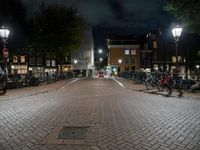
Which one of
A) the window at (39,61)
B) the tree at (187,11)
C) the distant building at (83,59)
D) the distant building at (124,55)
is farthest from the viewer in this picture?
the distant building at (124,55)

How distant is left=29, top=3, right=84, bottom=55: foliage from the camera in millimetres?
46531

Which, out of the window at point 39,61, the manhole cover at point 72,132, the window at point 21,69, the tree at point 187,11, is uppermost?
the tree at point 187,11

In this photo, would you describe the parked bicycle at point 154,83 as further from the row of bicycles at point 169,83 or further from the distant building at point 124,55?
the distant building at point 124,55

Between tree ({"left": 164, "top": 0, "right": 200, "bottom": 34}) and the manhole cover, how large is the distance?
13294 millimetres

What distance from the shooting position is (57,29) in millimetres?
47312

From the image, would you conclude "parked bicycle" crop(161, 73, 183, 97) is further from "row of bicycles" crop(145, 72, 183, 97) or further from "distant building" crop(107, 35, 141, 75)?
"distant building" crop(107, 35, 141, 75)

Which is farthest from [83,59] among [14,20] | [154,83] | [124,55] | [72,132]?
[72,132]

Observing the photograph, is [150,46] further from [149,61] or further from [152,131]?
[152,131]

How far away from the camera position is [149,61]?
8388 cm

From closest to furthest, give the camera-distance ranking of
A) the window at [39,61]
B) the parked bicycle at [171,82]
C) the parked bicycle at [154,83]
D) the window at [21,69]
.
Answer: the parked bicycle at [171,82] < the parked bicycle at [154,83] < the window at [21,69] < the window at [39,61]

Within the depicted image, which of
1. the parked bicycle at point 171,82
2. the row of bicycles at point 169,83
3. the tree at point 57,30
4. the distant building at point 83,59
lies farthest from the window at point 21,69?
the parked bicycle at point 171,82

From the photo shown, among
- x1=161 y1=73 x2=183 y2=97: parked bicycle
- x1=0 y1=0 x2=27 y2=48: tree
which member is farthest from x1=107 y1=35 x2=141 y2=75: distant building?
x1=161 y1=73 x2=183 y2=97: parked bicycle

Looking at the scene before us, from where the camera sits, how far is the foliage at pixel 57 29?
46.5 meters

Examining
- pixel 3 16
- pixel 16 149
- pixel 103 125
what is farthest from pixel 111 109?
pixel 3 16
